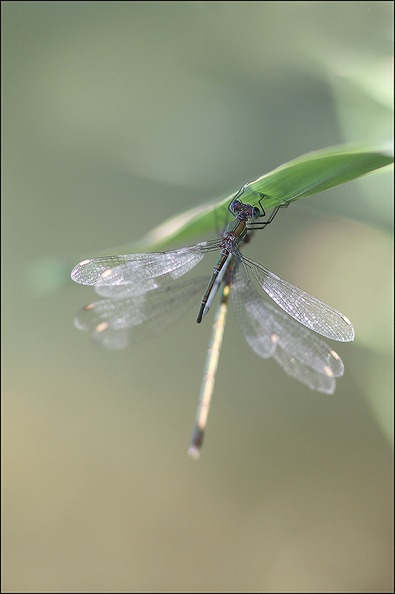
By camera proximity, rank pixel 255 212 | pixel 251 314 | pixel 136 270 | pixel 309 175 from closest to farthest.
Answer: pixel 309 175 < pixel 255 212 < pixel 136 270 < pixel 251 314

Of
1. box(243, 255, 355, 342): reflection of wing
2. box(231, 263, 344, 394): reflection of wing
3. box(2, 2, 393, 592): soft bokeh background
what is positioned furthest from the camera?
box(2, 2, 393, 592): soft bokeh background

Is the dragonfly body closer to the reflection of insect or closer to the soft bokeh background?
the reflection of insect

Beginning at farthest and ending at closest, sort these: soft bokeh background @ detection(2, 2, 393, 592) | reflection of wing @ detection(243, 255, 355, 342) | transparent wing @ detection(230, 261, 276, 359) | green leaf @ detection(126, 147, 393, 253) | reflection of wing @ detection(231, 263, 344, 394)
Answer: soft bokeh background @ detection(2, 2, 393, 592), transparent wing @ detection(230, 261, 276, 359), reflection of wing @ detection(231, 263, 344, 394), reflection of wing @ detection(243, 255, 355, 342), green leaf @ detection(126, 147, 393, 253)

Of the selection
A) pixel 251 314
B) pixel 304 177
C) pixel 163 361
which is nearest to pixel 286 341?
pixel 251 314

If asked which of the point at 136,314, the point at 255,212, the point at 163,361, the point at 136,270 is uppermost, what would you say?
the point at 255,212

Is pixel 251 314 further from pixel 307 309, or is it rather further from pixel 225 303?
pixel 307 309

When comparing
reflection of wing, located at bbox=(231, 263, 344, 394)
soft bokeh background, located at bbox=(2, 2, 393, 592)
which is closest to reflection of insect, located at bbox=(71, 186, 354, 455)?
reflection of wing, located at bbox=(231, 263, 344, 394)

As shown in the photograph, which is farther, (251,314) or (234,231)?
(251,314)

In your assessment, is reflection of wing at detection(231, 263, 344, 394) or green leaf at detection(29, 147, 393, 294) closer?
green leaf at detection(29, 147, 393, 294)

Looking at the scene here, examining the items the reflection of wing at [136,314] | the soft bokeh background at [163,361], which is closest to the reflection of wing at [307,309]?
the reflection of wing at [136,314]
